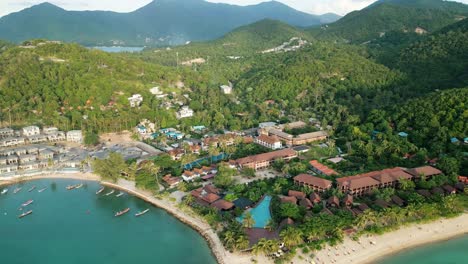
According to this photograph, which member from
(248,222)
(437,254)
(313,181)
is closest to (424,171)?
(437,254)

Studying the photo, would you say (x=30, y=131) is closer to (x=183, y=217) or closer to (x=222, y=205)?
(x=183, y=217)

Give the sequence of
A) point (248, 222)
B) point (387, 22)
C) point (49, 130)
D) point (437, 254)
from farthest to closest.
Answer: point (387, 22), point (49, 130), point (248, 222), point (437, 254)

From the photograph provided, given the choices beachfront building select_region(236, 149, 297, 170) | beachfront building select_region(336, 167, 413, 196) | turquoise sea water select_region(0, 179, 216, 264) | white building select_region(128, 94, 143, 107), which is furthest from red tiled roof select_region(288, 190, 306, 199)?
white building select_region(128, 94, 143, 107)

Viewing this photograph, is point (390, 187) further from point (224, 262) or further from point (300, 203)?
point (224, 262)

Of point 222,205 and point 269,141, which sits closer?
point 222,205

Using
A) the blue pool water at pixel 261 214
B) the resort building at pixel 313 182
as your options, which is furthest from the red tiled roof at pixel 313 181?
the blue pool water at pixel 261 214

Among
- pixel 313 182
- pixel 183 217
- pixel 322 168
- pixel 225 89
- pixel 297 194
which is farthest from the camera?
pixel 225 89

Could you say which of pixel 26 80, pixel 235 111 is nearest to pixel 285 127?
pixel 235 111

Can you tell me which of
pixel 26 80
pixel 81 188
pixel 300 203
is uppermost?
pixel 26 80
